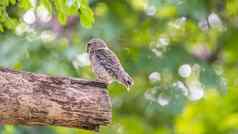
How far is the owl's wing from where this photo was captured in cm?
515

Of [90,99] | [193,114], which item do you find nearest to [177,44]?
[193,114]

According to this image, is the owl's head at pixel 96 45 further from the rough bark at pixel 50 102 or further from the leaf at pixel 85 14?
the rough bark at pixel 50 102

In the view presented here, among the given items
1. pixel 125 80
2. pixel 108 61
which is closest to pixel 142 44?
pixel 108 61

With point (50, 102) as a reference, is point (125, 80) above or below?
above

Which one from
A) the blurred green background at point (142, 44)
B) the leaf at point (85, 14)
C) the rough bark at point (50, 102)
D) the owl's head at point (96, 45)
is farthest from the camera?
the blurred green background at point (142, 44)

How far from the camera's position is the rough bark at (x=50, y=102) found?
4449mm

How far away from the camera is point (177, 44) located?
8.30m

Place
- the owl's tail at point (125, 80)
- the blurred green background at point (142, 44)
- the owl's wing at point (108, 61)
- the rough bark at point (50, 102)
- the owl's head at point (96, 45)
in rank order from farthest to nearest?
1. the blurred green background at point (142, 44)
2. the owl's head at point (96, 45)
3. the owl's wing at point (108, 61)
4. the owl's tail at point (125, 80)
5. the rough bark at point (50, 102)

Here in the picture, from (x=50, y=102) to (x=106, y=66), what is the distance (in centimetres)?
76

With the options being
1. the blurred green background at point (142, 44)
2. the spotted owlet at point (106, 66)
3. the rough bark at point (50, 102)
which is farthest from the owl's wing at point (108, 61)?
the blurred green background at point (142, 44)

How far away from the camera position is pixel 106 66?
205 inches

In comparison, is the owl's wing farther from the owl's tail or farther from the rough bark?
the rough bark

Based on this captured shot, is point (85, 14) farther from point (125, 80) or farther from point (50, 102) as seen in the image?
point (50, 102)

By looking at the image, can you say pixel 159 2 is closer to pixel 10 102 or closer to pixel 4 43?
pixel 4 43
